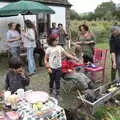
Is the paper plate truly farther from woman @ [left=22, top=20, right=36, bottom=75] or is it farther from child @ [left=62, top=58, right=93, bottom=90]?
woman @ [left=22, top=20, right=36, bottom=75]

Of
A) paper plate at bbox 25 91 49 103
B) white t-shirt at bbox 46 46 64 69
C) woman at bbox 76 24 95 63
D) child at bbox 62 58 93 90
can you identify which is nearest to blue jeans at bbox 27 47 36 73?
woman at bbox 76 24 95 63

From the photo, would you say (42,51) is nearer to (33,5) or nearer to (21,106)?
(33,5)

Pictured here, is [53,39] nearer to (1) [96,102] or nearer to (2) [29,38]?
(1) [96,102]

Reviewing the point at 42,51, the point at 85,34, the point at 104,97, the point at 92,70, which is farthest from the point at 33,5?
the point at 104,97

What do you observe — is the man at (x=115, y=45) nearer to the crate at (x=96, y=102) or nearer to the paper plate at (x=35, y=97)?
the crate at (x=96, y=102)

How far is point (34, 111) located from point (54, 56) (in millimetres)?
2945

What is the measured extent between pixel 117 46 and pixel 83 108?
2542mm

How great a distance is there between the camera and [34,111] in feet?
14.0

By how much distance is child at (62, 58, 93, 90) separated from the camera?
7539 millimetres

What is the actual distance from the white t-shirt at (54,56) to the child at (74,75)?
0.56 m

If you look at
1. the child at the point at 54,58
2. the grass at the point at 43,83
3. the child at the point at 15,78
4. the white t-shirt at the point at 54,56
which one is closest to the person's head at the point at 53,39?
the child at the point at 54,58

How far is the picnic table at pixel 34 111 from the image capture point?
4.26 metres

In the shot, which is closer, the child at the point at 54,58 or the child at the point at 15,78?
the child at the point at 15,78

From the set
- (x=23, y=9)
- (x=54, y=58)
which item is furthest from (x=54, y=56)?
(x=23, y=9)
